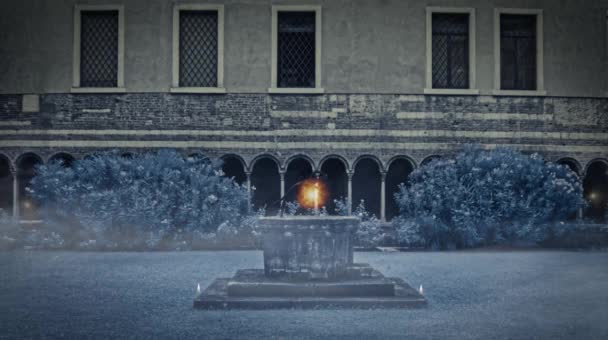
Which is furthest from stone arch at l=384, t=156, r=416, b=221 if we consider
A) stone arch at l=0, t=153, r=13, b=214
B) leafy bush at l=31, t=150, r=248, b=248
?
stone arch at l=0, t=153, r=13, b=214

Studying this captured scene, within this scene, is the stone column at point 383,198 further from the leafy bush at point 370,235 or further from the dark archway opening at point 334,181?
the leafy bush at point 370,235

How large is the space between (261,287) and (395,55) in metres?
11.1

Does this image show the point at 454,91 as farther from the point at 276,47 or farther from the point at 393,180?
the point at 276,47

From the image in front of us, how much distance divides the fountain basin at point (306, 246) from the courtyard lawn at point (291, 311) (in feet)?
3.34

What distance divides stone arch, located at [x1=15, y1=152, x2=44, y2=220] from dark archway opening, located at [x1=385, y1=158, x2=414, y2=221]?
33.3 feet

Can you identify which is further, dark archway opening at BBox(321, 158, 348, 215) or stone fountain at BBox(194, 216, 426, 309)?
dark archway opening at BBox(321, 158, 348, 215)

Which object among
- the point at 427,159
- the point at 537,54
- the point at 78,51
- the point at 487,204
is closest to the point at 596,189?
the point at 537,54

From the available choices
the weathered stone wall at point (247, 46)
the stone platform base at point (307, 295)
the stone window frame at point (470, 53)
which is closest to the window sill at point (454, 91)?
the stone window frame at point (470, 53)

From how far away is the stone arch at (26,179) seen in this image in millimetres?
17031

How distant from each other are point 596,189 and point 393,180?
617 centimetres

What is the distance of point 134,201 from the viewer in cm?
1402

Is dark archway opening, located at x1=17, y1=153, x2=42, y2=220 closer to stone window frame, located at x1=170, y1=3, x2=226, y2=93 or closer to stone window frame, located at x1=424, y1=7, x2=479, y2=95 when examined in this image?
stone window frame, located at x1=170, y1=3, x2=226, y2=93

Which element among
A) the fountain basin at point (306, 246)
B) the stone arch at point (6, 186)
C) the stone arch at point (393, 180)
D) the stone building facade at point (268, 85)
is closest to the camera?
the fountain basin at point (306, 246)

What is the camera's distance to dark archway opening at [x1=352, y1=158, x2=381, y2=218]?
18094mm
